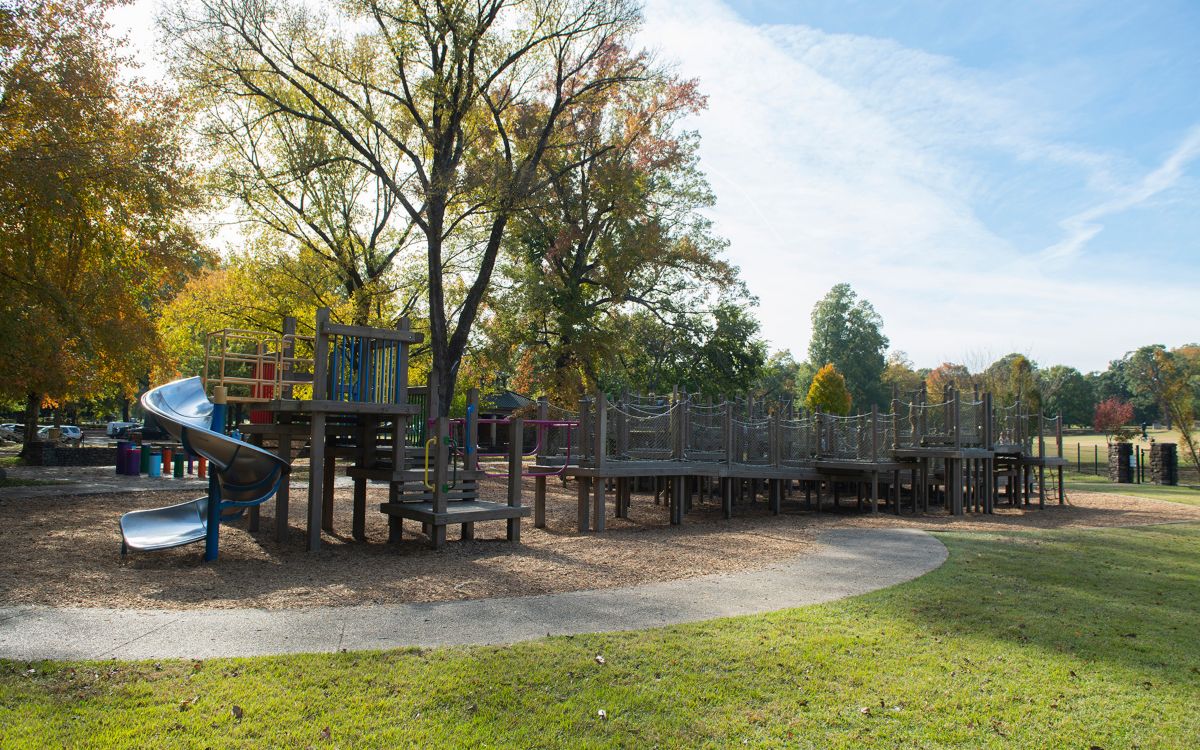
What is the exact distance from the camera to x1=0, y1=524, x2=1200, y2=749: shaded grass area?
419cm

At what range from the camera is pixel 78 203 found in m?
14.7

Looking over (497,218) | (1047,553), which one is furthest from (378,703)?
(497,218)

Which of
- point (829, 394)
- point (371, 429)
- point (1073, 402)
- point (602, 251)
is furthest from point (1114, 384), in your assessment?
point (371, 429)

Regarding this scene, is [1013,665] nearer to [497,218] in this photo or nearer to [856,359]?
[497,218]

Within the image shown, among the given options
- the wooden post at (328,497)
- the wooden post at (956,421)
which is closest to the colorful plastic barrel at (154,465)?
the wooden post at (328,497)

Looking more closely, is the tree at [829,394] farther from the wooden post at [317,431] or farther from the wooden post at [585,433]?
the wooden post at [317,431]

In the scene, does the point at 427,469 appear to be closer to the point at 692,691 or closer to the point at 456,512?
the point at 456,512

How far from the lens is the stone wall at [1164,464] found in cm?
3067

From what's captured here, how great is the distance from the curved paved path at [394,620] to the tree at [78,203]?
36.2ft

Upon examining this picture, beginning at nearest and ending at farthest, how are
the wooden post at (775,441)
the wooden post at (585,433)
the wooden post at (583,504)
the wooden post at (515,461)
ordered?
the wooden post at (515,461)
the wooden post at (583,504)
the wooden post at (585,433)
the wooden post at (775,441)

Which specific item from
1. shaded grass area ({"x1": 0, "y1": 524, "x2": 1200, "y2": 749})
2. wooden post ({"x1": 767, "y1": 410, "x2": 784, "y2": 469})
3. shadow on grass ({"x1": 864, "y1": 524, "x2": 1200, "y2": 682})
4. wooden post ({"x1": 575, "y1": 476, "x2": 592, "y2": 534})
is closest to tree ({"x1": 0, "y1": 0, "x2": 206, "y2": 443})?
wooden post ({"x1": 575, "y1": 476, "x2": 592, "y2": 534})

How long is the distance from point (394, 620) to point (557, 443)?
9.96m

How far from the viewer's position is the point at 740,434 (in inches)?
688

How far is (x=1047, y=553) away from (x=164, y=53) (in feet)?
73.7
